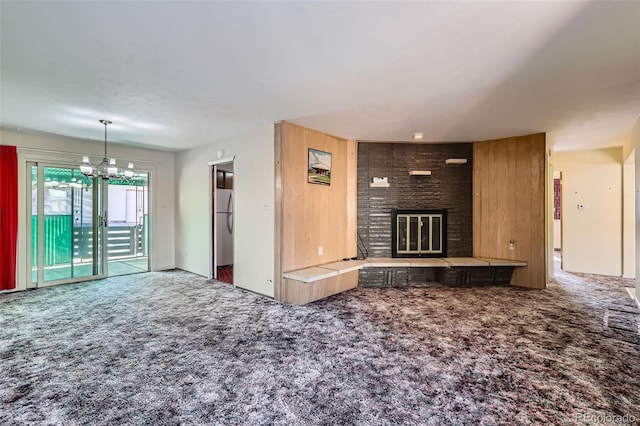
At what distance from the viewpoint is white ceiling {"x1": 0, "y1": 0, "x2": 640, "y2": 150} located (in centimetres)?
179

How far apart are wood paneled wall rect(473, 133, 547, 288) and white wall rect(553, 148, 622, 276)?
6.70 ft

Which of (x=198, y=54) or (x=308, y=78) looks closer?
(x=198, y=54)

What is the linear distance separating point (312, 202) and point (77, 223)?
4.20m

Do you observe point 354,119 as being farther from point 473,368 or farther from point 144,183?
point 144,183

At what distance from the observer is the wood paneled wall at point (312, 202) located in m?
4.07

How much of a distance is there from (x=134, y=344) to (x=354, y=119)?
3469mm

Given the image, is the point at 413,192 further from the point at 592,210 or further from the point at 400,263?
the point at 592,210

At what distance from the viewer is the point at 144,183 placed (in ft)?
20.0

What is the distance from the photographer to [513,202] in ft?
16.1

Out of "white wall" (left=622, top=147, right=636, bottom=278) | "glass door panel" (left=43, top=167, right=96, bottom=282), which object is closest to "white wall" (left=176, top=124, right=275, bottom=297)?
"glass door panel" (left=43, top=167, right=96, bottom=282)

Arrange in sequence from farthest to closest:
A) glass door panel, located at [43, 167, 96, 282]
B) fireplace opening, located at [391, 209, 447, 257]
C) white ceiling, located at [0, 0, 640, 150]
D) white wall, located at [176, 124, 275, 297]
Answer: fireplace opening, located at [391, 209, 447, 257] → glass door panel, located at [43, 167, 96, 282] → white wall, located at [176, 124, 275, 297] → white ceiling, located at [0, 0, 640, 150]

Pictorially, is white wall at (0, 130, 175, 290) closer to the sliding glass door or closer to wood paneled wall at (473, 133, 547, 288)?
the sliding glass door

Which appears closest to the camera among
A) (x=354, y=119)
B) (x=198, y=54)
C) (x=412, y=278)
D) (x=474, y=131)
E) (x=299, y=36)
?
(x=299, y=36)

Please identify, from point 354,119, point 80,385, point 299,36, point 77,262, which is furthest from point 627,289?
point 77,262
